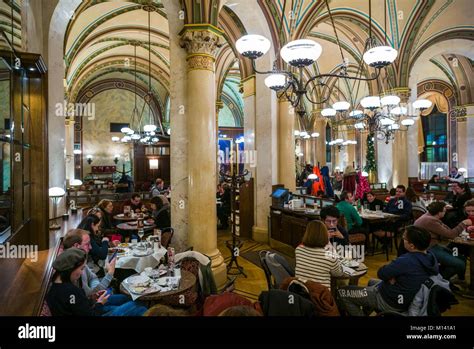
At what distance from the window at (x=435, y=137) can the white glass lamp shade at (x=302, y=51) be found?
1657 cm

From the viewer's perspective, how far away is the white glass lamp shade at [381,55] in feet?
13.2

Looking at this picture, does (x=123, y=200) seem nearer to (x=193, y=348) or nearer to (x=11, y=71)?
(x=11, y=71)

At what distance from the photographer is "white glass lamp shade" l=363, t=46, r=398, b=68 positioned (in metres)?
4.03

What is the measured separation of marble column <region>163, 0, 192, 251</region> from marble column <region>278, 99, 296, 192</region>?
11.1 feet

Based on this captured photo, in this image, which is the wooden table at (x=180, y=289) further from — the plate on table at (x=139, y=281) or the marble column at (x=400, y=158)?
the marble column at (x=400, y=158)

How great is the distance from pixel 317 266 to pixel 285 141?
505cm

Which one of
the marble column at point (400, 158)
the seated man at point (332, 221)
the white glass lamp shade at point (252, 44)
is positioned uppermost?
the white glass lamp shade at point (252, 44)

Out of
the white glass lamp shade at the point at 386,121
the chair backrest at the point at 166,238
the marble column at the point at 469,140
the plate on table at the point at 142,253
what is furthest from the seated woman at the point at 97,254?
the marble column at the point at 469,140

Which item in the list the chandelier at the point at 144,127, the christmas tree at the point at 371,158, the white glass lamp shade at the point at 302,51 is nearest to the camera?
the white glass lamp shade at the point at 302,51

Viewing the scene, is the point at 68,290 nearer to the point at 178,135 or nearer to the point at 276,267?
the point at 276,267

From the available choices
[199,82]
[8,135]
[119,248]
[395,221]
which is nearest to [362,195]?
[395,221]

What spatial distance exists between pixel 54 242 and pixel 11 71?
7.93ft

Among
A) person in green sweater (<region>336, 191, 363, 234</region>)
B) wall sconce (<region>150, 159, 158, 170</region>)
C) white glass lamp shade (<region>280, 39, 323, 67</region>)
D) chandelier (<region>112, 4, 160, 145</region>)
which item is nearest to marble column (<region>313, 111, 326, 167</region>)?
chandelier (<region>112, 4, 160, 145</region>)

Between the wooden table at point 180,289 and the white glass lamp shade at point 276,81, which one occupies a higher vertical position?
the white glass lamp shade at point 276,81
